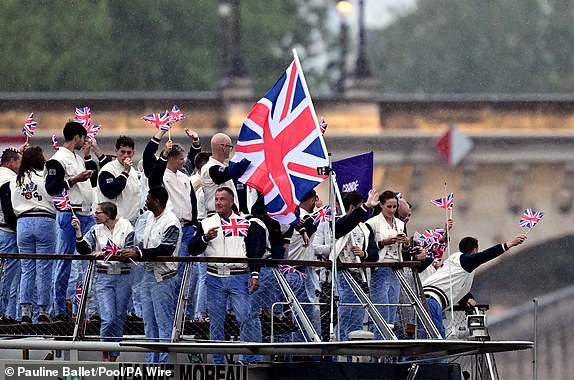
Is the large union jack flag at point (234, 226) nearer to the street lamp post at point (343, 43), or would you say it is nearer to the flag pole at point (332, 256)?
the flag pole at point (332, 256)

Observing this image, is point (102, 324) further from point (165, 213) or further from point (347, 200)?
point (347, 200)

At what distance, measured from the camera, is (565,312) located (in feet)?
190

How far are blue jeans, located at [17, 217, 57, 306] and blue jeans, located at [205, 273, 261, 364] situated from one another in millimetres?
1897

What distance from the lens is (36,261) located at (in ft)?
77.8

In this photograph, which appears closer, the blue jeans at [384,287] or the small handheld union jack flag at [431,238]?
the blue jeans at [384,287]

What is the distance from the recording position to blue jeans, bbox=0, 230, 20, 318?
78.6 feet

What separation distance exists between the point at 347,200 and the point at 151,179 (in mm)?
2024

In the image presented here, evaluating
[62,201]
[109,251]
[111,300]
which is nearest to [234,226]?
[109,251]

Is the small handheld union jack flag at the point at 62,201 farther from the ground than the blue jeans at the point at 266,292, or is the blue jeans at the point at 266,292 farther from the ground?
the small handheld union jack flag at the point at 62,201

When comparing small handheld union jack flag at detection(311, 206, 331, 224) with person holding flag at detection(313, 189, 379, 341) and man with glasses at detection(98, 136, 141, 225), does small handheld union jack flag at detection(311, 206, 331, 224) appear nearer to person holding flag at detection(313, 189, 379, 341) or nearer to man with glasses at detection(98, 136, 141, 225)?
person holding flag at detection(313, 189, 379, 341)

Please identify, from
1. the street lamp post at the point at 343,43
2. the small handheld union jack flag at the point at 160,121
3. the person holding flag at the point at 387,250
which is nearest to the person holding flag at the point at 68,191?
the small handheld union jack flag at the point at 160,121

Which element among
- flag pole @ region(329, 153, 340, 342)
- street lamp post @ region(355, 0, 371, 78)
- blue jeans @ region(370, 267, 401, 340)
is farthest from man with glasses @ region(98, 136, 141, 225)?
street lamp post @ region(355, 0, 371, 78)

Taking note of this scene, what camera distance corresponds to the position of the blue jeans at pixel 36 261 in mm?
23734

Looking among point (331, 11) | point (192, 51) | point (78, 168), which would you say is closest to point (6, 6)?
point (192, 51)
